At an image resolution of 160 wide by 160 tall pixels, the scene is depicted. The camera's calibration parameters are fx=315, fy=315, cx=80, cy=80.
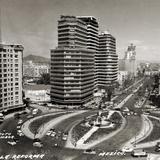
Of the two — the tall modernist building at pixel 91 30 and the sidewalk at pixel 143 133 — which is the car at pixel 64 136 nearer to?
the sidewalk at pixel 143 133

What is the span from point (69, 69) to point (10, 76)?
7881 mm

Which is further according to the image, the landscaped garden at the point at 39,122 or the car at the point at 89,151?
the landscaped garden at the point at 39,122

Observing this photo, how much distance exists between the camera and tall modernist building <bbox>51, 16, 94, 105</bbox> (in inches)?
1494

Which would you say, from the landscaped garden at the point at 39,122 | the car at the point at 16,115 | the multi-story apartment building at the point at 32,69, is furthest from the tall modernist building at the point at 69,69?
the multi-story apartment building at the point at 32,69

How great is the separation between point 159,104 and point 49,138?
751 inches

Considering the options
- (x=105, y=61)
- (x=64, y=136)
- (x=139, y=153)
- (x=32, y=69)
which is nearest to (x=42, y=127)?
(x=64, y=136)

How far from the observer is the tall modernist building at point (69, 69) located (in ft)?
124

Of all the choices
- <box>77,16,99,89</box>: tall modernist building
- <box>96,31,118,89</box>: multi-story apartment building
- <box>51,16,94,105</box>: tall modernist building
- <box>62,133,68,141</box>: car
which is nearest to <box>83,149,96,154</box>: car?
<box>62,133,68,141</box>: car

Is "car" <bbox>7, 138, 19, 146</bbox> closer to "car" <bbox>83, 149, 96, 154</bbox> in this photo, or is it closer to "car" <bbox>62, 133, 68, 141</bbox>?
"car" <bbox>62, 133, 68, 141</bbox>

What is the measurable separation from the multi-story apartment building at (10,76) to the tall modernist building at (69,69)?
5785mm

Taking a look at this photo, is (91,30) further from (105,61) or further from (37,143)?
(37,143)

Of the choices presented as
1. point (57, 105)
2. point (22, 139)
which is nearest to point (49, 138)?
point (22, 139)

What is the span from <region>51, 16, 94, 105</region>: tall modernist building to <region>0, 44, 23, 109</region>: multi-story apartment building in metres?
5.78

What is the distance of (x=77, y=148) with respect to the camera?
21812mm
